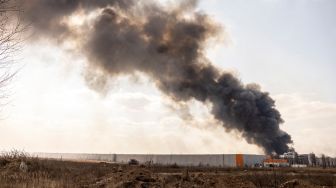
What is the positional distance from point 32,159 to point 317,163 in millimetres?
68188

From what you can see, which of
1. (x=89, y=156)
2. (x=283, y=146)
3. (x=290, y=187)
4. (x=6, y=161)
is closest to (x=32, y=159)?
(x=6, y=161)

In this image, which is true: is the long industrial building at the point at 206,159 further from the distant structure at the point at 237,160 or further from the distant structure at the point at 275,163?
the distant structure at the point at 275,163

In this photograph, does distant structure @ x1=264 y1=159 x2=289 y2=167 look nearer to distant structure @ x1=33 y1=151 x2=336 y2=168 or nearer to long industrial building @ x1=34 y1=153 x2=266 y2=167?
distant structure @ x1=33 y1=151 x2=336 y2=168

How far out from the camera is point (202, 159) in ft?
212

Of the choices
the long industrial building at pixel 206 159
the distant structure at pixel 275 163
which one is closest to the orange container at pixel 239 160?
the long industrial building at pixel 206 159

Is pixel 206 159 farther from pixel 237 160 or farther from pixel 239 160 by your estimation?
pixel 239 160

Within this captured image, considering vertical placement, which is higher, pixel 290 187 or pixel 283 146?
pixel 283 146

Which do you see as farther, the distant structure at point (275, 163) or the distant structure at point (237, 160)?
the distant structure at point (237, 160)

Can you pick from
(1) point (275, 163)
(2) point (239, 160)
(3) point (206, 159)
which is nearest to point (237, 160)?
Result: (2) point (239, 160)

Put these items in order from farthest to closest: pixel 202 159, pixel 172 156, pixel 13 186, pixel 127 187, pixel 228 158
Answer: pixel 172 156 < pixel 202 159 < pixel 228 158 < pixel 127 187 < pixel 13 186

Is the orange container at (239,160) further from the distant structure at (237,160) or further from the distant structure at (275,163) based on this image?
the distant structure at (275,163)

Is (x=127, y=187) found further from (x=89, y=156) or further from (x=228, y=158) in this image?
(x=89, y=156)

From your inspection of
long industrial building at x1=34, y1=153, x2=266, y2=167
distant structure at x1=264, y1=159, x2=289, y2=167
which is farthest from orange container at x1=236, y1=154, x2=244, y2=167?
distant structure at x1=264, y1=159, x2=289, y2=167

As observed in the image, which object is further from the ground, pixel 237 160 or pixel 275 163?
pixel 237 160
